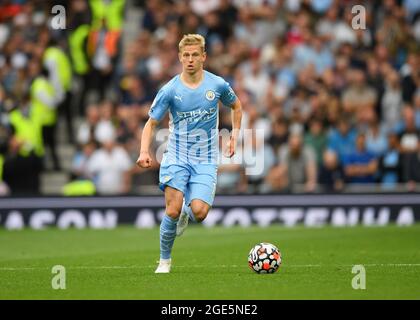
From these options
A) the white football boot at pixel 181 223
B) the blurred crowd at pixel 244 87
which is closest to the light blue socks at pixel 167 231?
the white football boot at pixel 181 223

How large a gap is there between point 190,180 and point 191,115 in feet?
2.35

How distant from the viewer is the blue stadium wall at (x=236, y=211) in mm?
20016

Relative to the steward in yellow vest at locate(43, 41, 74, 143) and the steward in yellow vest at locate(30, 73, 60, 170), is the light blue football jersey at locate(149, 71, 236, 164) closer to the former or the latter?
the steward in yellow vest at locate(30, 73, 60, 170)

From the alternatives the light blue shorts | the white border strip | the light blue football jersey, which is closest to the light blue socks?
the light blue shorts

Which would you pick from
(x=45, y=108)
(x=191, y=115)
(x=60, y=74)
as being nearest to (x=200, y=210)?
(x=191, y=115)

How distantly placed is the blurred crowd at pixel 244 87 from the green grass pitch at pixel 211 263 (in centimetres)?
167

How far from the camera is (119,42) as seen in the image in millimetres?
23516

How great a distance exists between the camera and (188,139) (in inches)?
483

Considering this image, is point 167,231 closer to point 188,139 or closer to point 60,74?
point 188,139

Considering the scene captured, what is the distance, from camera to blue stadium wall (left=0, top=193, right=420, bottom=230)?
2002 cm

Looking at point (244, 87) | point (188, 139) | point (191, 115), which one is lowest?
point (188, 139)
